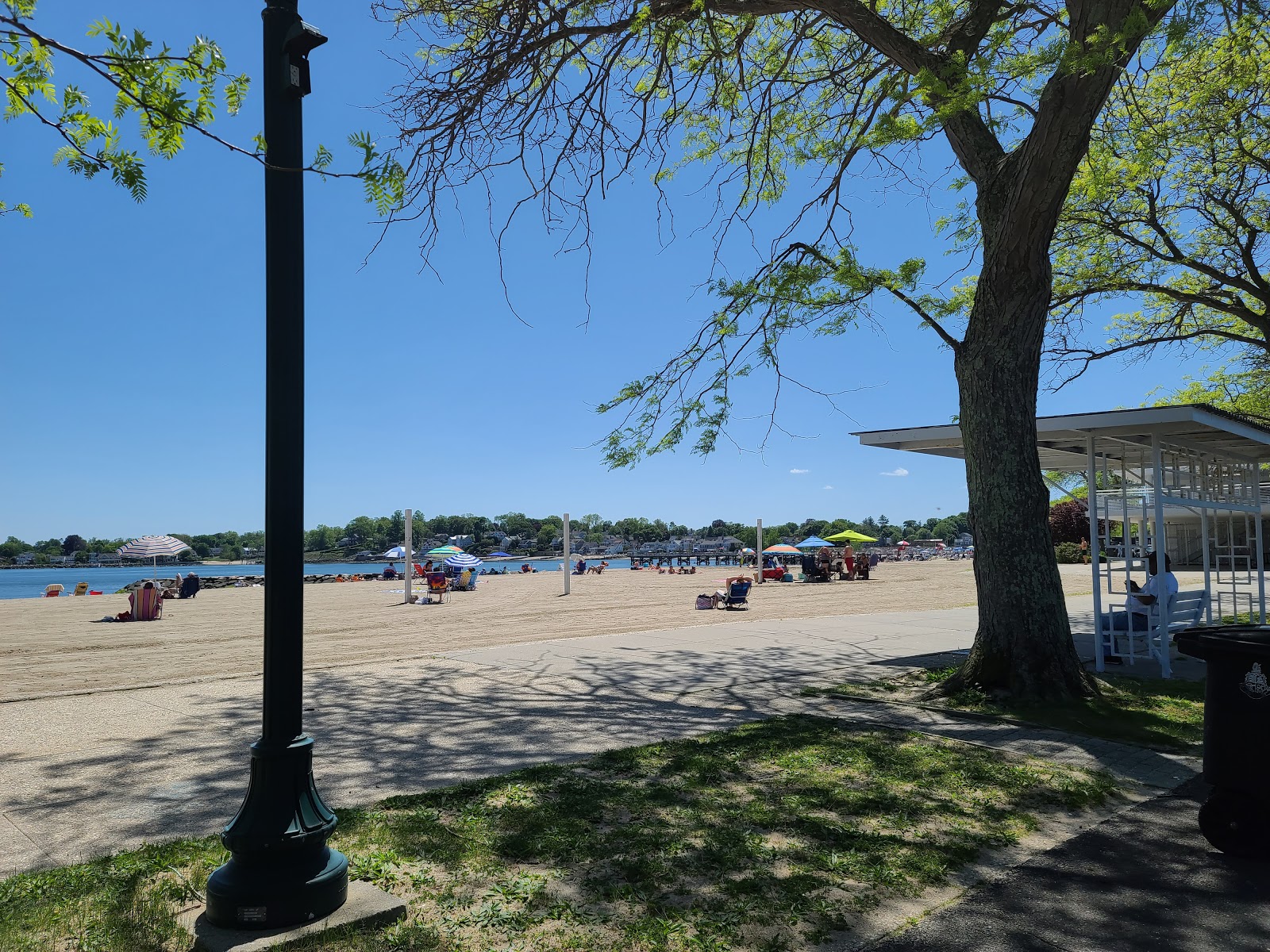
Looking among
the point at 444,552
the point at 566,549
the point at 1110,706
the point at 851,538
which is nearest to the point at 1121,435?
the point at 1110,706

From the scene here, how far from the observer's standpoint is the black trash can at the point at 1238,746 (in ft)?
14.1

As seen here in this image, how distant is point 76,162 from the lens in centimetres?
388

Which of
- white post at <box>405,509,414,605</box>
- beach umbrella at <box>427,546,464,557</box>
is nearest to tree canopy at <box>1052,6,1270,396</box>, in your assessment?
white post at <box>405,509,414,605</box>

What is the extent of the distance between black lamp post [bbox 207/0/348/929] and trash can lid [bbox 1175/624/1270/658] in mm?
4393

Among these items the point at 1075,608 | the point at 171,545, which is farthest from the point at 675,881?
the point at 171,545

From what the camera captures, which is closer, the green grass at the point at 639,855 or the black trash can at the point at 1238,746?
the green grass at the point at 639,855

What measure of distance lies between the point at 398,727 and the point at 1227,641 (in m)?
6.09

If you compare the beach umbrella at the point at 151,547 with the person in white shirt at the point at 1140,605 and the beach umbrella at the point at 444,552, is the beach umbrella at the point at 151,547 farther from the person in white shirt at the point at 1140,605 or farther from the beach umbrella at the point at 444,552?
the person in white shirt at the point at 1140,605

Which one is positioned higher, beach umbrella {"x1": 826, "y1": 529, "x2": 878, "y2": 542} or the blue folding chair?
beach umbrella {"x1": 826, "y1": 529, "x2": 878, "y2": 542}

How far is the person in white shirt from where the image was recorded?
10555 millimetres

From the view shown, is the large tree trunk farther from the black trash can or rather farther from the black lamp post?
the black lamp post

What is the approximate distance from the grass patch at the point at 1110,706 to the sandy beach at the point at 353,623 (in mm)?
7155

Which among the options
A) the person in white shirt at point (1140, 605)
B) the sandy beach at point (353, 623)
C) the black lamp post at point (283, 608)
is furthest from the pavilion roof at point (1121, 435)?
the black lamp post at point (283, 608)

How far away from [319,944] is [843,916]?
2.05 meters
